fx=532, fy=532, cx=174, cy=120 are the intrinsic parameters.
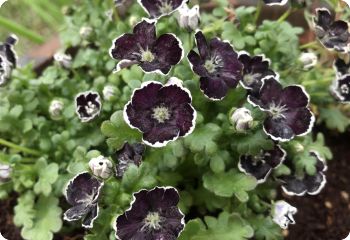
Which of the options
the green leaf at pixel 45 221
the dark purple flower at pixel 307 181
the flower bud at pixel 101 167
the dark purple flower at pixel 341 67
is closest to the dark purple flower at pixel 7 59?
the green leaf at pixel 45 221

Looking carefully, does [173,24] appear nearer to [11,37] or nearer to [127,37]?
[127,37]

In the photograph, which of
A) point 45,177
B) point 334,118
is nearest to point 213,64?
point 45,177

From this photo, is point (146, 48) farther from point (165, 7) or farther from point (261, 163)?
point (261, 163)

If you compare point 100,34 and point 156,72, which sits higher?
point 156,72

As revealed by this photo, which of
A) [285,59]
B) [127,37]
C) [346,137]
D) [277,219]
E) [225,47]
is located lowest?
[346,137]

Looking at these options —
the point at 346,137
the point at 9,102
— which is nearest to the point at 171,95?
the point at 9,102

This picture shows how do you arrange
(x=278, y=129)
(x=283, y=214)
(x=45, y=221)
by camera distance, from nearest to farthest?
(x=278, y=129), (x=283, y=214), (x=45, y=221)
